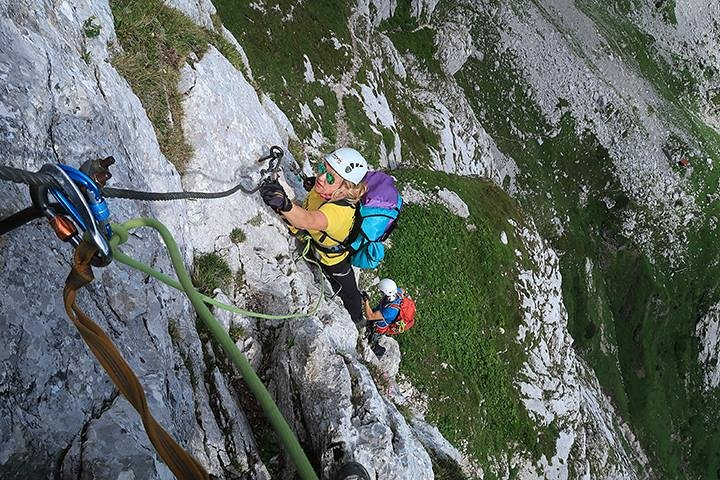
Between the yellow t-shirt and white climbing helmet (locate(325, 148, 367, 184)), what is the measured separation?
651 millimetres

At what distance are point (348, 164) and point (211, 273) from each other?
3.74m

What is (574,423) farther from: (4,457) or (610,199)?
(610,199)

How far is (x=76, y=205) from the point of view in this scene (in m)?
4.44

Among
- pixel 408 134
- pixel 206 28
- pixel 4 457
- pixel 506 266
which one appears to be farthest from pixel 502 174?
pixel 4 457

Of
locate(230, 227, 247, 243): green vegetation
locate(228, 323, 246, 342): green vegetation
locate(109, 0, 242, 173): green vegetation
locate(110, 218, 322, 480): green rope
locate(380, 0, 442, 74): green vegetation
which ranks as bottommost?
locate(110, 218, 322, 480): green rope

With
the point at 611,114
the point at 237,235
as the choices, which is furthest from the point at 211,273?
the point at 611,114

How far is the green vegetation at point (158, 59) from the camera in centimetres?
1038

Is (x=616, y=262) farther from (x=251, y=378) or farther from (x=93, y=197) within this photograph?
(x=93, y=197)

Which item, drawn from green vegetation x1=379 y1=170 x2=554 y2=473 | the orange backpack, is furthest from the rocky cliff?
the orange backpack

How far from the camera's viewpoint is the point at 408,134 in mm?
47969

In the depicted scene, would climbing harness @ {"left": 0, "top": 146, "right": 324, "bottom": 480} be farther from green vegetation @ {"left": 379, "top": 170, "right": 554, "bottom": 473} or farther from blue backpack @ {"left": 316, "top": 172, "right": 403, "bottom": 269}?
green vegetation @ {"left": 379, "top": 170, "right": 554, "bottom": 473}

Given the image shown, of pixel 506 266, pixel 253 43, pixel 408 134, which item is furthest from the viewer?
pixel 408 134

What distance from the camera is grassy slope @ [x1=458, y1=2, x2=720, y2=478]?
240 ft

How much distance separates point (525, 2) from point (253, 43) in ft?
200
